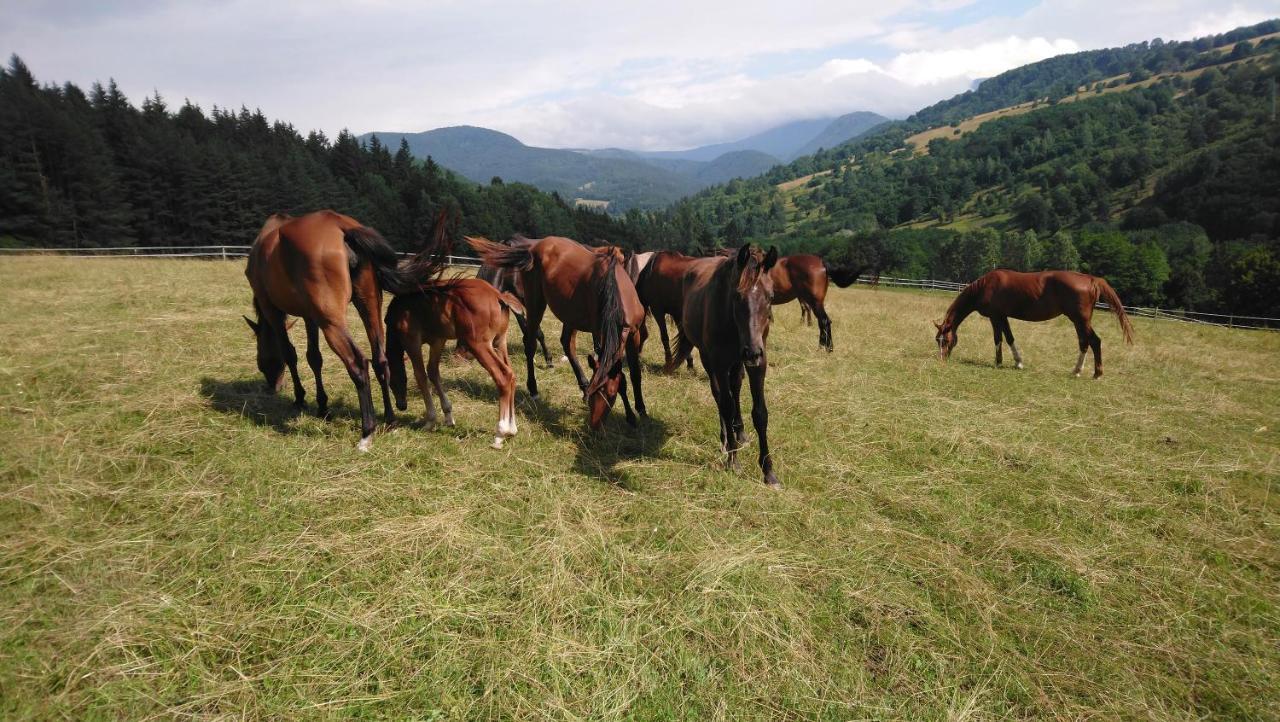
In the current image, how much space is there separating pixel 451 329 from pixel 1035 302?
12.5 m

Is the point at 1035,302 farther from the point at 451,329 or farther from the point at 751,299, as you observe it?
the point at 451,329

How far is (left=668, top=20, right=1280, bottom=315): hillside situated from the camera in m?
67.8

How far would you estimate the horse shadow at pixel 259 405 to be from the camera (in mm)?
6016

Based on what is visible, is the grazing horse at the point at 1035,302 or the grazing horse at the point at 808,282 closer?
the grazing horse at the point at 1035,302

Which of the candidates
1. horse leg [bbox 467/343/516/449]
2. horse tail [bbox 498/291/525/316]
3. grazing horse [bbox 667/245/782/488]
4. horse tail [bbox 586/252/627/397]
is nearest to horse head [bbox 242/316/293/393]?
horse leg [bbox 467/343/516/449]

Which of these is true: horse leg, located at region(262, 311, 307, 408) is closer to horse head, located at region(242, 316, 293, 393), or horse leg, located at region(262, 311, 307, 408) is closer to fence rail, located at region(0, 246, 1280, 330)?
horse head, located at region(242, 316, 293, 393)

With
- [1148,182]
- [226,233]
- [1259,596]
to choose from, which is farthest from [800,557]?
[1148,182]

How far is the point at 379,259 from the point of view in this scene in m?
5.81

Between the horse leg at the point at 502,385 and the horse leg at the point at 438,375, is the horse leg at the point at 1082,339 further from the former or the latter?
the horse leg at the point at 438,375

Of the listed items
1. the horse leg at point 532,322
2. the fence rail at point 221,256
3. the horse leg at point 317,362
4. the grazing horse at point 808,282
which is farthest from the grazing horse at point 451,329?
the fence rail at point 221,256

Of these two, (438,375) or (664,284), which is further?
(664,284)

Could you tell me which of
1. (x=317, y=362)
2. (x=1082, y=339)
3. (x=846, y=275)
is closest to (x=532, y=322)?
(x=317, y=362)

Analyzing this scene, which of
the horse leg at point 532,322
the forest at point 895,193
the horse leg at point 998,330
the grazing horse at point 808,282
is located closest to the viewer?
the horse leg at point 532,322

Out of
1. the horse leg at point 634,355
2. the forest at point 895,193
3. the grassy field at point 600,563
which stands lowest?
the grassy field at point 600,563
